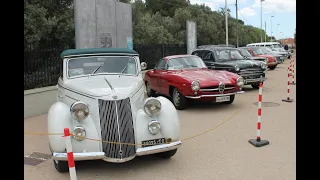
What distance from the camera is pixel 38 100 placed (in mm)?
9758

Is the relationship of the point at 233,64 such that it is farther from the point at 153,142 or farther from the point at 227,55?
the point at 153,142

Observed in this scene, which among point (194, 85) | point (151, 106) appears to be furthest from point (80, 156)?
point (194, 85)

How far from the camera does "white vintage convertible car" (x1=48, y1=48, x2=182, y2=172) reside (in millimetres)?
4426

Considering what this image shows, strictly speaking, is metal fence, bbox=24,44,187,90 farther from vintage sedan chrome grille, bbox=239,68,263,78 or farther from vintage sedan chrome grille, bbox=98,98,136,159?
vintage sedan chrome grille, bbox=239,68,263,78

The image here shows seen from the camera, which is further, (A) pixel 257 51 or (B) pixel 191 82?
(A) pixel 257 51

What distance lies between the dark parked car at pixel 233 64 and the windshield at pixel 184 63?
7.75 feet

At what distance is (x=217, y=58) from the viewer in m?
12.7

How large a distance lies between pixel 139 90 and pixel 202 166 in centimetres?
165

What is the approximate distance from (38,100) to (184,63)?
4.75m

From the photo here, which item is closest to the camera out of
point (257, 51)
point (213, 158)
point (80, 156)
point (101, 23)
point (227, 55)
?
point (80, 156)
